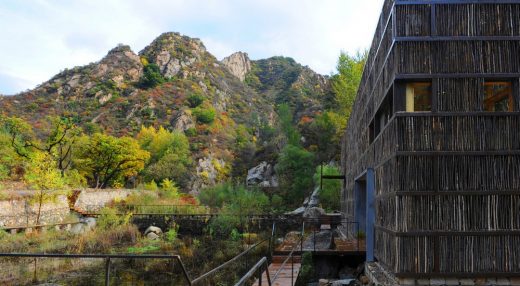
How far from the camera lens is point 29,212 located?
23547 millimetres

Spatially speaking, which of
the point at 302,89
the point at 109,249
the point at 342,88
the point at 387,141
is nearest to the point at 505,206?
the point at 387,141

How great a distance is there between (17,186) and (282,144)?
82.1ft

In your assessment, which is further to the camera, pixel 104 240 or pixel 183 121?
pixel 183 121

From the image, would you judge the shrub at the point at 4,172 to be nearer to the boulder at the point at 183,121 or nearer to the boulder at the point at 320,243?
the boulder at the point at 320,243

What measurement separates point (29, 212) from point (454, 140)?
2250 centimetres

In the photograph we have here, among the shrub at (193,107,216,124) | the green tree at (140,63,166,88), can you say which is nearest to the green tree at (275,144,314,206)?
the shrub at (193,107,216,124)

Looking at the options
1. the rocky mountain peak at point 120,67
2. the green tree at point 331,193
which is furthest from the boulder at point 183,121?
the green tree at point 331,193

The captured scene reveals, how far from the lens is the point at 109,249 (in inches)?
759

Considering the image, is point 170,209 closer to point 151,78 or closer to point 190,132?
point 190,132

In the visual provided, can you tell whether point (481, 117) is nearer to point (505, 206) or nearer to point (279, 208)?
point (505, 206)

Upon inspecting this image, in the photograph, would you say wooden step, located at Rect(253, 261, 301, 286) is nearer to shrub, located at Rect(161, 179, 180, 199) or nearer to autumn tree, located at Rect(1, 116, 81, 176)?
shrub, located at Rect(161, 179, 180, 199)

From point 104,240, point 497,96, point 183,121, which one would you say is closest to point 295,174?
point 104,240

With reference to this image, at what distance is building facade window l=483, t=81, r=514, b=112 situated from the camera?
765cm

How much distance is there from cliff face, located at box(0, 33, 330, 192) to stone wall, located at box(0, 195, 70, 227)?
65.1ft
